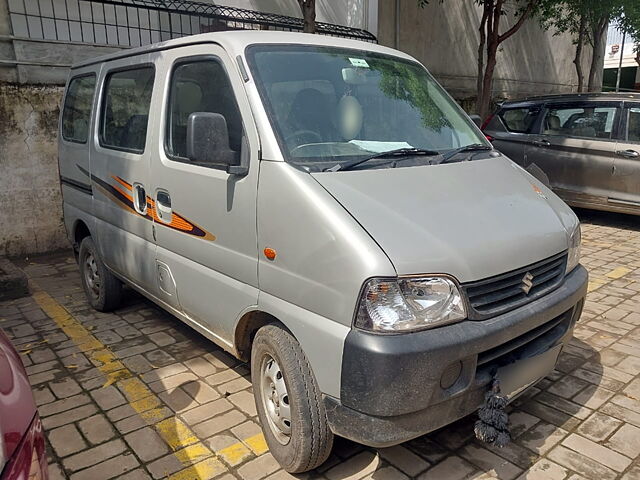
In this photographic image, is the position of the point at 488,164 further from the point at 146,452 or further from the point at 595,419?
the point at 146,452

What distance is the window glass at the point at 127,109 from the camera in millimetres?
3779

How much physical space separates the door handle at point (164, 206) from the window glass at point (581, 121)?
675 centimetres

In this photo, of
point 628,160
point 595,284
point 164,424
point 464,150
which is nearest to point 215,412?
point 164,424

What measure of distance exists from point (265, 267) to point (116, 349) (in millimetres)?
2142

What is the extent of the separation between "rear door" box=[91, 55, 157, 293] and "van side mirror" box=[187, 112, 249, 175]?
104cm

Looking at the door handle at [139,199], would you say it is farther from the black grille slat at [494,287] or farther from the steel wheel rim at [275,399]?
the black grille slat at [494,287]

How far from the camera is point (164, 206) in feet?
11.3

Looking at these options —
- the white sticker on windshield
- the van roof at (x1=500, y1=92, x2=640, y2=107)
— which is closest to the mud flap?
the white sticker on windshield

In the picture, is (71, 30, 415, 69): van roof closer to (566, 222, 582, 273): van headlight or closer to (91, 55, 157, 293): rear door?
(91, 55, 157, 293): rear door

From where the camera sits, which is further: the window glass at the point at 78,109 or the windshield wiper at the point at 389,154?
the window glass at the point at 78,109

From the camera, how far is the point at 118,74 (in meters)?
4.29

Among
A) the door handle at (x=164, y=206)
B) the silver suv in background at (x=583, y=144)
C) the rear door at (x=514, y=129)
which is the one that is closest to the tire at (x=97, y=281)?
the door handle at (x=164, y=206)

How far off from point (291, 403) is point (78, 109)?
12.4ft

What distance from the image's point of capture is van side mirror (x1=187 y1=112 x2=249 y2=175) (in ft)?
8.85
